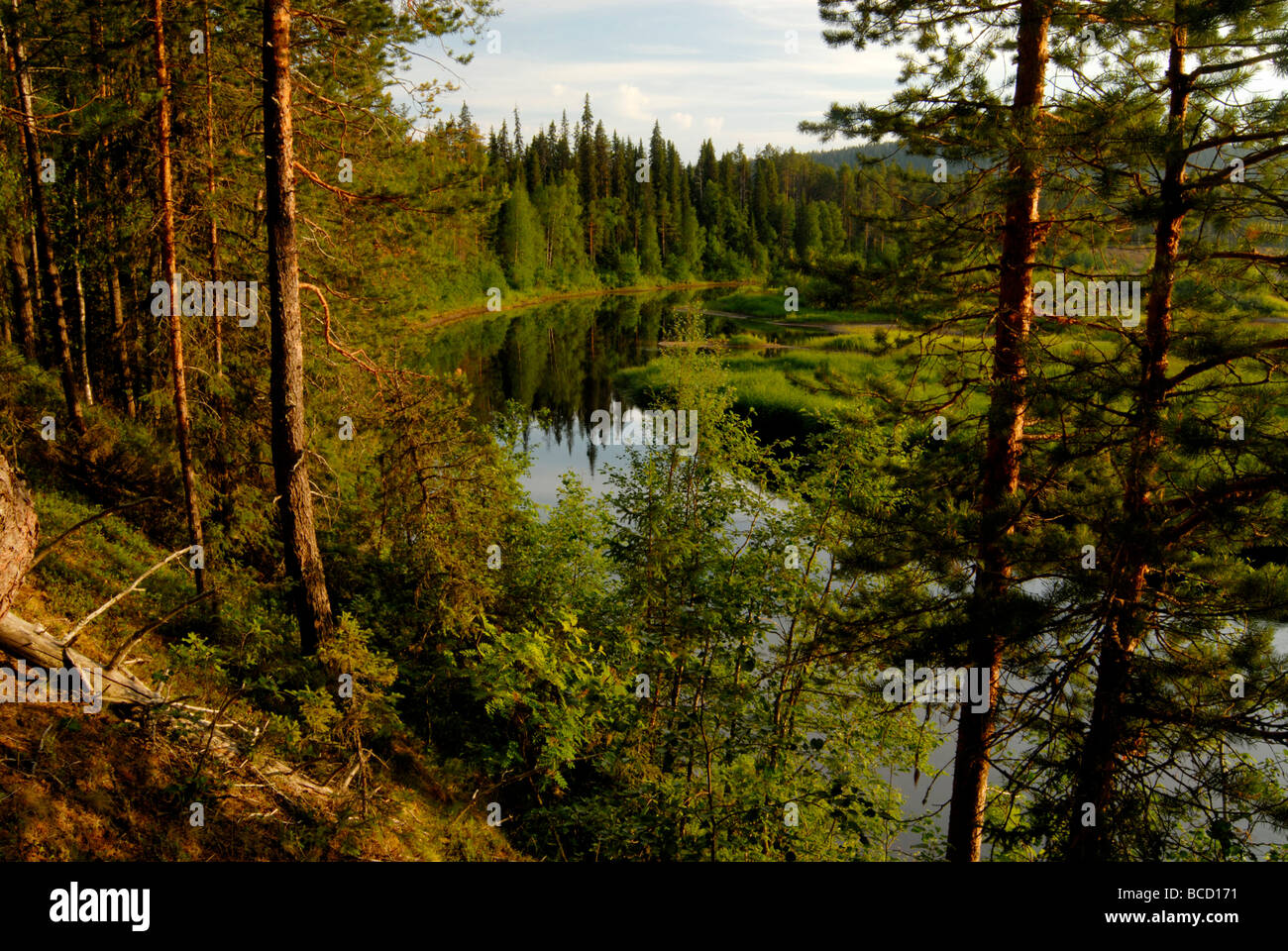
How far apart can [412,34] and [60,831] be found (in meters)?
7.87

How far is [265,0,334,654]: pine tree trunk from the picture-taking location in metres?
7.91

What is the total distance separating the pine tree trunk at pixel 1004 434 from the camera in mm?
6922

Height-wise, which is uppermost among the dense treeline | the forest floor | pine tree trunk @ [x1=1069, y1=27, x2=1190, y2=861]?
the dense treeline

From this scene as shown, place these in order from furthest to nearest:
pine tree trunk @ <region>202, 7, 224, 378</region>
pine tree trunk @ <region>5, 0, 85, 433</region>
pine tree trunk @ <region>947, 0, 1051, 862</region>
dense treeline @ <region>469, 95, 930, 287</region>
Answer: dense treeline @ <region>469, 95, 930, 287</region>, pine tree trunk @ <region>5, 0, 85, 433</region>, pine tree trunk @ <region>202, 7, 224, 378</region>, pine tree trunk @ <region>947, 0, 1051, 862</region>

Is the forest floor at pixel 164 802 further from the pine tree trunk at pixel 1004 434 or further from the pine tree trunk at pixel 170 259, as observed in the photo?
the pine tree trunk at pixel 1004 434

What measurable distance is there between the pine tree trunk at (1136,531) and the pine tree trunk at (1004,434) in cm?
86

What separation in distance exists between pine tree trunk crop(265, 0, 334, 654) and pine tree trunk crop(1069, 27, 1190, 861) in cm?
695

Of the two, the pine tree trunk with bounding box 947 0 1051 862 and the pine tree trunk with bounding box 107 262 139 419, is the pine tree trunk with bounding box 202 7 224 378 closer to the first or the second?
the pine tree trunk with bounding box 107 262 139 419

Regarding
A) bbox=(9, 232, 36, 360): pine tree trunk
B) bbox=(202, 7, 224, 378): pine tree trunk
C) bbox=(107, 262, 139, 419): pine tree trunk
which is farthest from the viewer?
bbox=(9, 232, 36, 360): pine tree trunk

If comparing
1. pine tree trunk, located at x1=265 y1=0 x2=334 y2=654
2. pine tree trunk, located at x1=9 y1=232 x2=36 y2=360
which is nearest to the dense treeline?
pine tree trunk, located at x1=9 y1=232 x2=36 y2=360

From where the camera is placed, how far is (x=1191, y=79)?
6070mm
